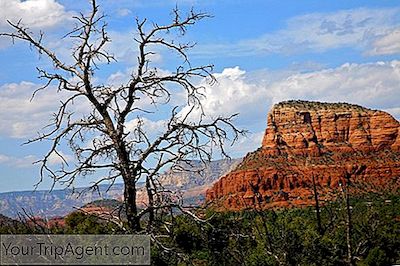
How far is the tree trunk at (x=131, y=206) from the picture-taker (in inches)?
333

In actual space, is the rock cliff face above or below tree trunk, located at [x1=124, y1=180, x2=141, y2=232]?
above

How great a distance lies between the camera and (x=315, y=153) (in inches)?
4938

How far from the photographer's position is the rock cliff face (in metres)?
108

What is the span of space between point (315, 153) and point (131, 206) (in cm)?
11901

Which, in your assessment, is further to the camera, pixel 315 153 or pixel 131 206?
Answer: pixel 315 153

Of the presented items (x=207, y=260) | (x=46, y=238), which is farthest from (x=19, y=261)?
(x=207, y=260)

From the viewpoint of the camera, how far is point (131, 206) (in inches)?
338

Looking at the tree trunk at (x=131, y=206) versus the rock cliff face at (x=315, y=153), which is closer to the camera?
the tree trunk at (x=131, y=206)

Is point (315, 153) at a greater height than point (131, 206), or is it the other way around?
point (315, 153)

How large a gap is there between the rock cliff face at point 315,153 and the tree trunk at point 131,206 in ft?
310

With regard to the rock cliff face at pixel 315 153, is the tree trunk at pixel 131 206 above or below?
below

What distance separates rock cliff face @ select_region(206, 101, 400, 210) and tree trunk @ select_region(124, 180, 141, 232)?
9434cm

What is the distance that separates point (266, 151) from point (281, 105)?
1173 centimetres

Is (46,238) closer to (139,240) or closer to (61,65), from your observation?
(139,240)
